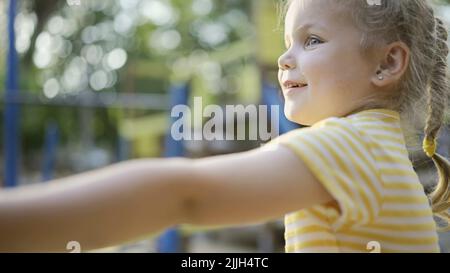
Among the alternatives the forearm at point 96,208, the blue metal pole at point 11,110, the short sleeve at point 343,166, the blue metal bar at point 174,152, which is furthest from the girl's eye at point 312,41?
the blue metal pole at point 11,110

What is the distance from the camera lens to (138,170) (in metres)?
0.28

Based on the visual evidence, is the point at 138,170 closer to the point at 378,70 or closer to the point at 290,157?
the point at 290,157

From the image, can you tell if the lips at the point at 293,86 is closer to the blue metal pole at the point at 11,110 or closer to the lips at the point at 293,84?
the lips at the point at 293,84

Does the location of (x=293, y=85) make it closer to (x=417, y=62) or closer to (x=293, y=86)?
(x=293, y=86)

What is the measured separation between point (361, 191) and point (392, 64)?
0.61 ft

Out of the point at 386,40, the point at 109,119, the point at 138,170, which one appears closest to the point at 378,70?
the point at 386,40

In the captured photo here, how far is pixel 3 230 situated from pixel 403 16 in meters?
0.42

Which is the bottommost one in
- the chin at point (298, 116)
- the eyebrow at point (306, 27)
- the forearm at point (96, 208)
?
the forearm at point (96, 208)

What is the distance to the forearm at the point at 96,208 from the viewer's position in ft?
0.85

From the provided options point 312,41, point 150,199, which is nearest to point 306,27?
point 312,41

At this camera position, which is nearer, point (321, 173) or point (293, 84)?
point (321, 173)

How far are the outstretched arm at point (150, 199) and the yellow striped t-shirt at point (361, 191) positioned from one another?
0.06 feet

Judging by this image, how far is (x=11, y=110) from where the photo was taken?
6.21 ft

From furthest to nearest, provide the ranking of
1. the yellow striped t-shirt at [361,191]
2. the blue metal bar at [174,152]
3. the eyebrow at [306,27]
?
the blue metal bar at [174,152] → the eyebrow at [306,27] → the yellow striped t-shirt at [361,191]
